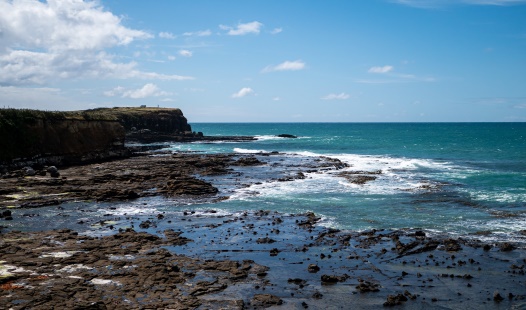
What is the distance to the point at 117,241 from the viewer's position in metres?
24.3

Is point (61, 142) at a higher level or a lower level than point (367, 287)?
higher

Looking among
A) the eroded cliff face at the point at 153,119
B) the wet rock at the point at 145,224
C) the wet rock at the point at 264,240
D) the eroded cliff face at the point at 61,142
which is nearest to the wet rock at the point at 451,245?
the wet rock at the point at 264,240

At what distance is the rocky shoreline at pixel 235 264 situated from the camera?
16969 mm

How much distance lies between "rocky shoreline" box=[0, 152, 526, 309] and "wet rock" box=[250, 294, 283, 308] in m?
0.04

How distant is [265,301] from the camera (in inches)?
667

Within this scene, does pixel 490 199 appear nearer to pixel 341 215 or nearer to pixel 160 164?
pixel 341 215

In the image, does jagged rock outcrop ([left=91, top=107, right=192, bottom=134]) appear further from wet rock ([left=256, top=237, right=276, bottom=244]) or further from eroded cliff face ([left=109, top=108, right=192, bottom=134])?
wet rock ([left=256, top=237, right=276, bottom=244])

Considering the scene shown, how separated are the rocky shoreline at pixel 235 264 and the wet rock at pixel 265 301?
0.04 metres

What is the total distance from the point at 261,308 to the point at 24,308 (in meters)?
8.65

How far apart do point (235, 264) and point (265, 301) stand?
429 cm

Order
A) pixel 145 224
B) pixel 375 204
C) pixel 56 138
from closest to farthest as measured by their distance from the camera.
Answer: pixel 145 224, pixel 375 204, pixel 56 138

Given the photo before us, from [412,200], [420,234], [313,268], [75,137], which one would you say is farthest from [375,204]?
[75,137]

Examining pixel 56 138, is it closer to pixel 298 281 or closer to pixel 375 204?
pixel 375 204

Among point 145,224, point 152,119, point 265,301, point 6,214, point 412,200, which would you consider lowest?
point 265,301
